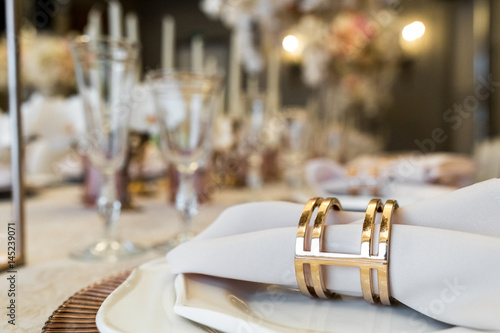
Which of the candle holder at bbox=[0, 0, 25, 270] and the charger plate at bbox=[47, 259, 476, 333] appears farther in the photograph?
the candle holder at bbox=[0, 0, 25, 270]

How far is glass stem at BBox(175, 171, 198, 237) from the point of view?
63cm

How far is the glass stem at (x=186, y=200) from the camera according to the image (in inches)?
24.9

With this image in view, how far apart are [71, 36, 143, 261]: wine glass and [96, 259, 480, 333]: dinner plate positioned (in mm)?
285

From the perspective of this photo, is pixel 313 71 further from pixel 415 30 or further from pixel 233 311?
pixel 233 311

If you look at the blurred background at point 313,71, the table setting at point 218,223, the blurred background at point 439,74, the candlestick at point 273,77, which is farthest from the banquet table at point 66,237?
the blurred background at point 439,74

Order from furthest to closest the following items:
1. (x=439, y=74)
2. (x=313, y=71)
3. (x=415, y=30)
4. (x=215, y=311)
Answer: (x=439, y=74) → (x=313, y=71) → (x=415, y=30) → (x=215, y=311)

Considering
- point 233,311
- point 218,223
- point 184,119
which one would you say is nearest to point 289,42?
point 184,119

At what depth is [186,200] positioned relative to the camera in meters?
0.63

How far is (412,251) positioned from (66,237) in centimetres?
55

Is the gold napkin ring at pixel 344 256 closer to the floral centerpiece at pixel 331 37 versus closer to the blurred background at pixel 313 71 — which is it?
the blurred background at pixel 313 71

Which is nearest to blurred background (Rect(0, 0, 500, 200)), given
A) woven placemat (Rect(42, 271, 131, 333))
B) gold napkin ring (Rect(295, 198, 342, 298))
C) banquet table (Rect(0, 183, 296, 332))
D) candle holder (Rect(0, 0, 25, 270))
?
banquet table (Rect(0, 183, 296, 332))

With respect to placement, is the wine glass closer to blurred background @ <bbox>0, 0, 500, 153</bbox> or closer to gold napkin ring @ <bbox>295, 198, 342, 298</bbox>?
gold napkin ring @ <bbox>295, 198, 342, 298</bbox>

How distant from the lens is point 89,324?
0.92 feet

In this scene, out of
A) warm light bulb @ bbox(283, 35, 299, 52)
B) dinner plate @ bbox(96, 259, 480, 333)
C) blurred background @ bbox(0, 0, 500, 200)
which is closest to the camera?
dinner plate @ bbox(96, 259, 480, 333)
